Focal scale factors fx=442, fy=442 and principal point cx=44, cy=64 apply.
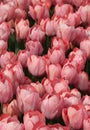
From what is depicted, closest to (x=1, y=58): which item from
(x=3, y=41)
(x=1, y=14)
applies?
(x=3, y=41)

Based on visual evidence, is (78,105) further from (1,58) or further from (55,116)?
(1,58)

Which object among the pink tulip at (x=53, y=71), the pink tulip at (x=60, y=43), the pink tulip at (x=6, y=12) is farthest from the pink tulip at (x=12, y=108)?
the pink tulip at (x=6, y=12)

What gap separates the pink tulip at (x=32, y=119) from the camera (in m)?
1.09

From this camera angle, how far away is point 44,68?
4.79 feet

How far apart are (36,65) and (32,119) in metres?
0.37

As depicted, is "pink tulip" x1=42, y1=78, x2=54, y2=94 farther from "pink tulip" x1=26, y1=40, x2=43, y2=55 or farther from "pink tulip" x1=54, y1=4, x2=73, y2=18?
"pink tulip" x1=54, y1=4, x2=73, y2=18

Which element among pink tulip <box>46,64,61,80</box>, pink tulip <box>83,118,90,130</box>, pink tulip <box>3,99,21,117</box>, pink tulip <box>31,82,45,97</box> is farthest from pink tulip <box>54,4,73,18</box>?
pink tulip <box>83,118,90,130</box>

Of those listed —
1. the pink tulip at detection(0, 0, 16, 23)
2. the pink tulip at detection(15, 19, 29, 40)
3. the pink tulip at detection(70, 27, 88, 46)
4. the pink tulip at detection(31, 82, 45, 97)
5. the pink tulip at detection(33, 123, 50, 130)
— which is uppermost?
the pink tulip at detection(0, 0, 16, 23)

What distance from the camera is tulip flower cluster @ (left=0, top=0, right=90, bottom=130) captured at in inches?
45.0

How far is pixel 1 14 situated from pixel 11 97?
675 mm

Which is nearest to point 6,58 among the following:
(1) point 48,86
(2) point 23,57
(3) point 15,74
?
(2) point 23,57

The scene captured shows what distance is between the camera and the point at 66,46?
1616mm

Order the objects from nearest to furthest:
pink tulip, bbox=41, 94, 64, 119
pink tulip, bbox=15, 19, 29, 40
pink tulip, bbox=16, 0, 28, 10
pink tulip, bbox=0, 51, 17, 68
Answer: pink tulip, bbox=41, 94, 64, 119 < pink tulip, bbox=0, 51, 17, 68 < pink tulip, bbox=15, 19, 29, 40 < pink tulip, bbox=16, 0, 28, 10

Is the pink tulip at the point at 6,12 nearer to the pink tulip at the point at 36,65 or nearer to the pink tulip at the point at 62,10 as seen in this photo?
the pink tulip at the point at 62,10
